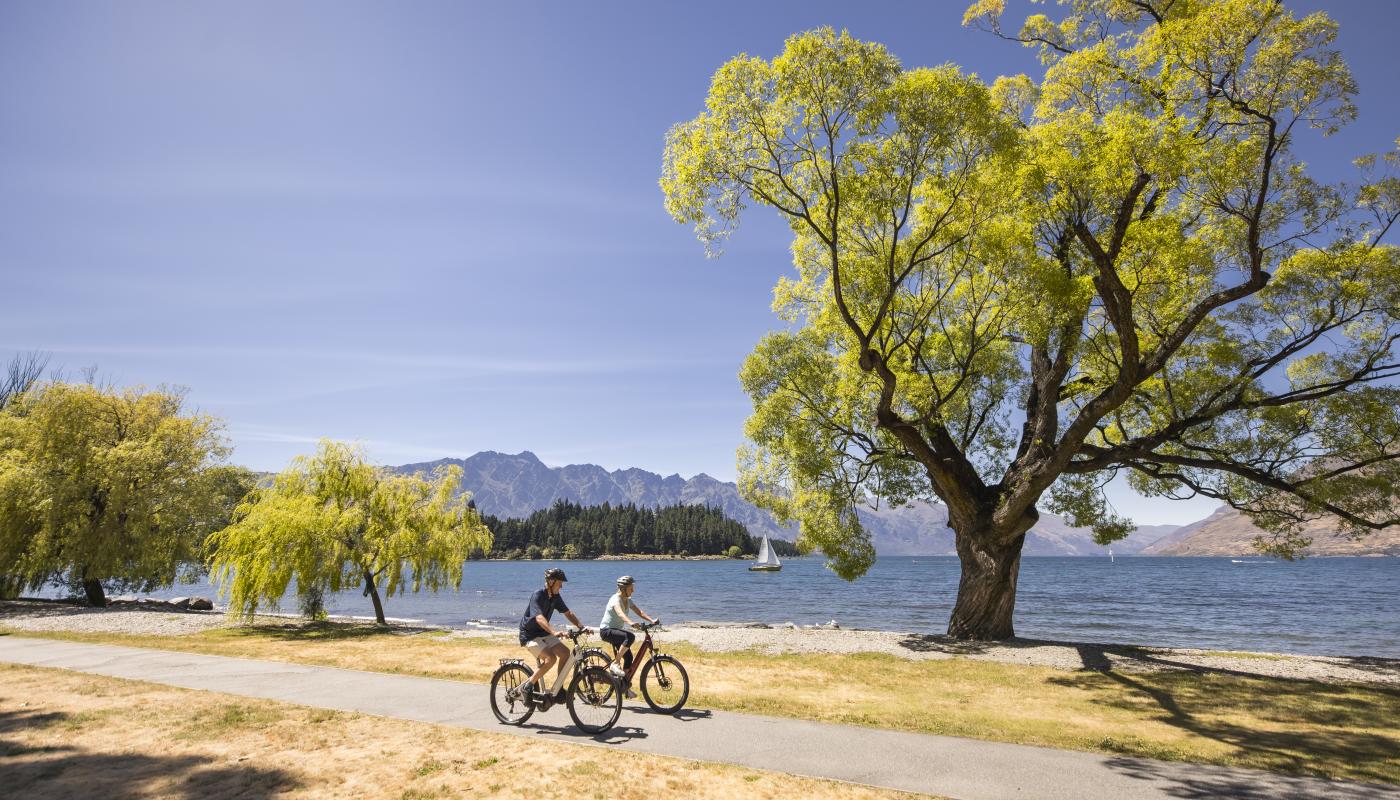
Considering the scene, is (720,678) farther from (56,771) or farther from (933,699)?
(56,771)

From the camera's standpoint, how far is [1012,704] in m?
11.9

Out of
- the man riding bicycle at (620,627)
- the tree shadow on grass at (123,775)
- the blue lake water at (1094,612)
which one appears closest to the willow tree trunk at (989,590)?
the man riding bicycle at (620,627)

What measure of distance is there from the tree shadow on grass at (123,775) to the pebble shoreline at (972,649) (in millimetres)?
12501

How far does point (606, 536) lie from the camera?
601 feet

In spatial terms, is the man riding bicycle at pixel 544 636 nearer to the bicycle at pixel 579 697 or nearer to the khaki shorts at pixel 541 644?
the khaki shorts at pixel 541 644

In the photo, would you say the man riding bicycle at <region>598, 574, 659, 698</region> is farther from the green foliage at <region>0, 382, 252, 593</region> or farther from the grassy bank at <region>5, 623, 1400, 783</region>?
the green foliage at <region>0, 382, 252, 593</region>

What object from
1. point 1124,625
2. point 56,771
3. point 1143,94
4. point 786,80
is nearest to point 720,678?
point 56,771

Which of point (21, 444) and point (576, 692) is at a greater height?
point (21, 444)

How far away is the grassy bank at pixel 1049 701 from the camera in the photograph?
29.9ft

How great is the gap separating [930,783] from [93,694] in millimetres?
13759

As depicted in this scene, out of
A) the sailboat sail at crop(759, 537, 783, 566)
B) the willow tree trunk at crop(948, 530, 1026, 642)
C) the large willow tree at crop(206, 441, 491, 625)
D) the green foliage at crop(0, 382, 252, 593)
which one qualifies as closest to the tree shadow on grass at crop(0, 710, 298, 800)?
the large willow tree at crop(206, 441, 491, 625)

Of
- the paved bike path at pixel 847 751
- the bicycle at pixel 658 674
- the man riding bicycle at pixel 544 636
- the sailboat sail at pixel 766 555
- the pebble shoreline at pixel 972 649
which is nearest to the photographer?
the paved bike path at pixel 847 751

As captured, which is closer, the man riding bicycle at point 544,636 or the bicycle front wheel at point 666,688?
the man riding bicycle at point 544,636

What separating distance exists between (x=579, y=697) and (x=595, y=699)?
254 mm
